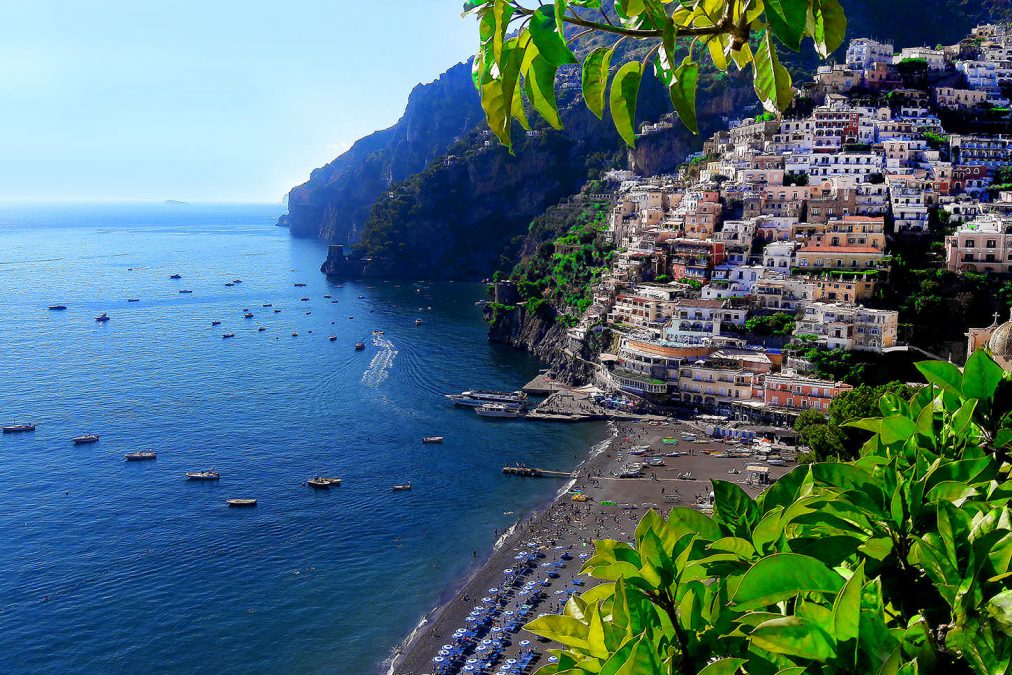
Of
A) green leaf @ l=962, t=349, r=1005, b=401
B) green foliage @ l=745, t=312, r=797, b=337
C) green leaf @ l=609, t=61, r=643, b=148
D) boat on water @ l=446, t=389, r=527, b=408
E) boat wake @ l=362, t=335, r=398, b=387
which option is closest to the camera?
green leaf @ l=609, t=61, r=643, b=148

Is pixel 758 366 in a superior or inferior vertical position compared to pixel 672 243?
inferior

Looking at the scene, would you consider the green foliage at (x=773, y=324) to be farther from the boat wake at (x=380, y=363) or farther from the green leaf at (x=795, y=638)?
the green leaf at (x=795, y=638)

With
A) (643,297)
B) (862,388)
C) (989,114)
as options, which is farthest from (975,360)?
(989,114)

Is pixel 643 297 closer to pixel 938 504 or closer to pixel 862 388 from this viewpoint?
pixel 862 388

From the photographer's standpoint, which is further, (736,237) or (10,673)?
(736,237)

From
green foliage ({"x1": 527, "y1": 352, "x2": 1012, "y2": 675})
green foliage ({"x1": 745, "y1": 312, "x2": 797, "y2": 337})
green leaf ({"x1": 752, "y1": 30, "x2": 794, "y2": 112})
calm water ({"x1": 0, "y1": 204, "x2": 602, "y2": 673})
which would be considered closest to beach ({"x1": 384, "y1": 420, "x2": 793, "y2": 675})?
calm water ({"x1": 0, "y1": 204, "x2": 602, "y2": 673})

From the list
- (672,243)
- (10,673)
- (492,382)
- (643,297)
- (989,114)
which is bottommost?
(10,673)

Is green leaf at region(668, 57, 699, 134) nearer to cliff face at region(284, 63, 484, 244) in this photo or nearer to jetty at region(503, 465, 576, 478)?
jetty at region(503, 465, 576, 478)

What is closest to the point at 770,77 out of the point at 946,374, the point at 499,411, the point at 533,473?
the point at 946,374
